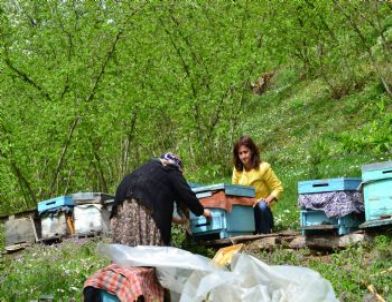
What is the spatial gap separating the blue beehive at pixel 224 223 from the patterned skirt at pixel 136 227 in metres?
1.74

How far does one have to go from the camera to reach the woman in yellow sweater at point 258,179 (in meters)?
9.94

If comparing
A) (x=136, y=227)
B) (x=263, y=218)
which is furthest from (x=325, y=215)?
(x=136, y=227)

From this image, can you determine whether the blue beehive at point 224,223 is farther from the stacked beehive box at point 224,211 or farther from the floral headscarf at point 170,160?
the floral headscarf at point 170,160

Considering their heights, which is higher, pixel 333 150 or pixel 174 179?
pixel 333 150

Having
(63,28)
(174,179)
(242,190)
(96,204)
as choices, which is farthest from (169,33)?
(174,179)

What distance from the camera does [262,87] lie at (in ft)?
105

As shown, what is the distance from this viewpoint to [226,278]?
6.06 m

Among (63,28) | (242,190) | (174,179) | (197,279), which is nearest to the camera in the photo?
(197,279)

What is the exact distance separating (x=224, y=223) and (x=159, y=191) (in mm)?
1768

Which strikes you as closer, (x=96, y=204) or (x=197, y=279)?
(x=197, y=279)

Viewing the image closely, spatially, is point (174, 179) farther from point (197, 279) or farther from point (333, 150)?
point (333, 150)

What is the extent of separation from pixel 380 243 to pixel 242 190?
2.19 m

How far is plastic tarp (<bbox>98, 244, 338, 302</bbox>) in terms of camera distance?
5.75 meters

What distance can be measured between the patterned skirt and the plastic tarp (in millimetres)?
1071
